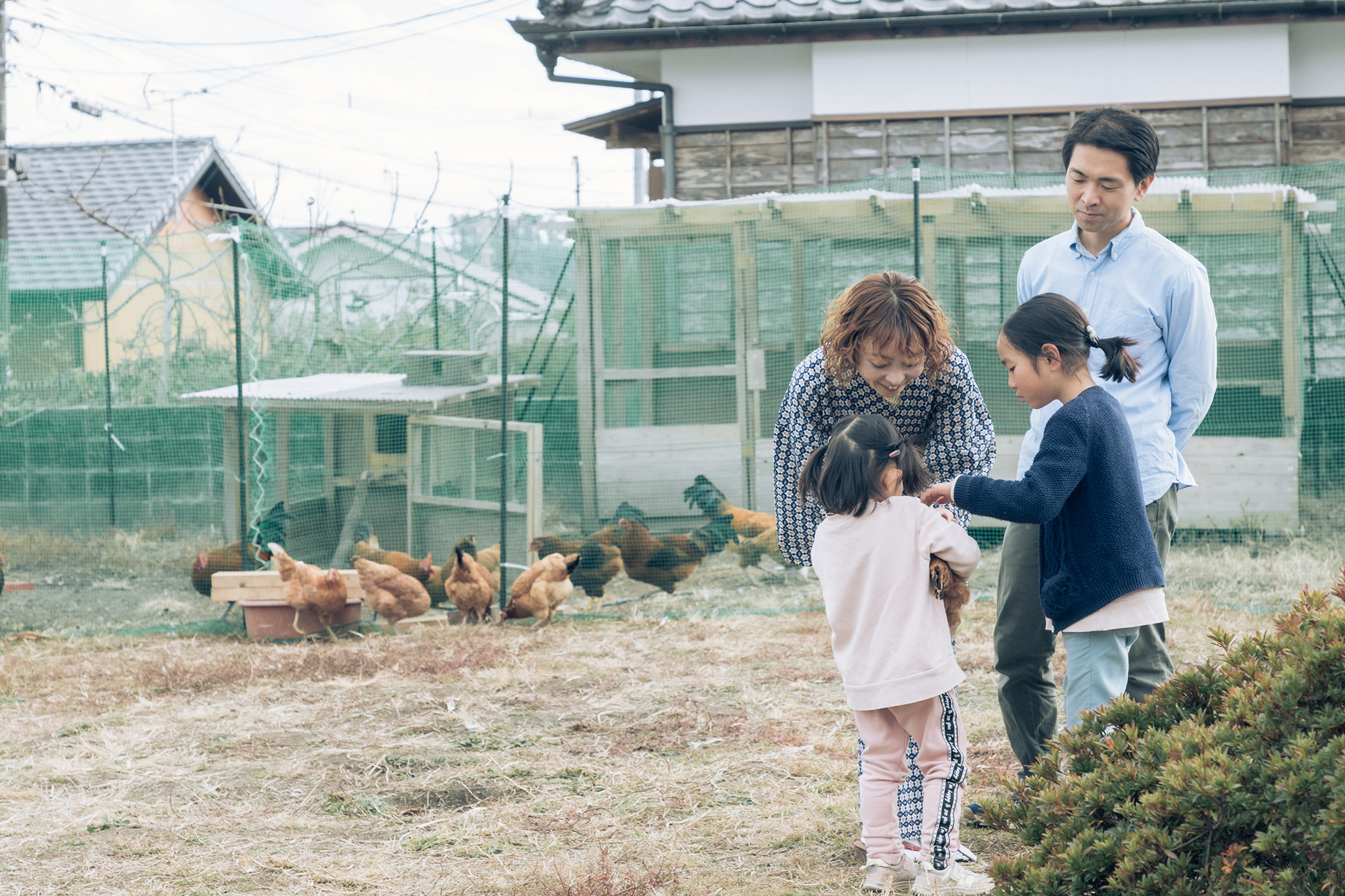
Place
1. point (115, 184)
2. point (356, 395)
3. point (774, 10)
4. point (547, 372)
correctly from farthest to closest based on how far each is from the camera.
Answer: point (115, 184), point (774, 10), point (547, 372), point (356, 395)

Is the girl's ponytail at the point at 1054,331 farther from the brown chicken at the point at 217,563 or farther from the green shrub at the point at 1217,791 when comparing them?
the brown chicken at the point at 217,563

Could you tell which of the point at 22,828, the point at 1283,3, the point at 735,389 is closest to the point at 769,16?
the point at 735,389

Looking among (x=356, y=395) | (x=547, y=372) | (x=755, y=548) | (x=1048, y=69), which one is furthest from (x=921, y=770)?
(x=1048, y=69)

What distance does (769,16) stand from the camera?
770 centimetres

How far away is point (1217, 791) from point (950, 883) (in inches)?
39.4

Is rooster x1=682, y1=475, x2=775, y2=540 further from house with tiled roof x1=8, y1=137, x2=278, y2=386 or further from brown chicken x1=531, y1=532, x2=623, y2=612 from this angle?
house with tiled roof x1=8, y1=137, x2=278, y2=386

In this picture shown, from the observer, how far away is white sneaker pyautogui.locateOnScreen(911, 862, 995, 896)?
2285 mm

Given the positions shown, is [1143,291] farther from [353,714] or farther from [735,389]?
[735,389]

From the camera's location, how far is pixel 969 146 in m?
7.91

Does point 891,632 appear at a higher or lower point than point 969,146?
lower

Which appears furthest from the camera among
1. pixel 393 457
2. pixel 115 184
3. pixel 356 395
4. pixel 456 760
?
pixel 115 184

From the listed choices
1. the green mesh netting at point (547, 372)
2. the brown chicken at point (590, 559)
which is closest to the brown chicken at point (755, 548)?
the green mesh netting at point (547, 372)

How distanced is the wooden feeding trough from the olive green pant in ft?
12.4

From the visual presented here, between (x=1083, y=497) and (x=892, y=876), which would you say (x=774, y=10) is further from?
(x=892, y=876)
